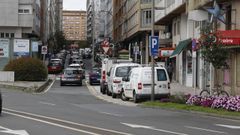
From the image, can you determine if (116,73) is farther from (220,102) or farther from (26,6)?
(26,6)

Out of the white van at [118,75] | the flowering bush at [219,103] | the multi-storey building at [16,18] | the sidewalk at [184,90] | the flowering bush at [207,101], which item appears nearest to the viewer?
the flowering bush at [219,103]

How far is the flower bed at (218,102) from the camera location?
71.2 ft

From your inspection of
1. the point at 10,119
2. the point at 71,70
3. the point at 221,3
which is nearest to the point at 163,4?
the point at 71,70

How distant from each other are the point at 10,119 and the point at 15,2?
60.3m

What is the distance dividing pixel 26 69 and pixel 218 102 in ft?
99.3

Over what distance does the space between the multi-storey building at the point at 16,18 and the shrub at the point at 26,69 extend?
83.5 ft

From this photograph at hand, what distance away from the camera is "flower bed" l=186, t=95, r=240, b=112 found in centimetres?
2171

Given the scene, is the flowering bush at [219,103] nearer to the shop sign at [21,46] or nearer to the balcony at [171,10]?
the balcony at [171,10]

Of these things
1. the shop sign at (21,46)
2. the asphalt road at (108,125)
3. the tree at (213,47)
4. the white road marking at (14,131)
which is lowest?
the asphalt road at (108,125)

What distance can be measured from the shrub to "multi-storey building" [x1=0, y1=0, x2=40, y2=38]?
25.4 m

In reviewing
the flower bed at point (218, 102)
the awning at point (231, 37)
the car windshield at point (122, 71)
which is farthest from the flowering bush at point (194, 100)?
the car windshield at point (122, 71)

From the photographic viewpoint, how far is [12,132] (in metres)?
14.1

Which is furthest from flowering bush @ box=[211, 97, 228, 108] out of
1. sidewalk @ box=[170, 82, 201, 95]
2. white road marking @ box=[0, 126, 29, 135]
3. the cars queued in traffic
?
white road marking @ box=[0, 126, 29, 135]

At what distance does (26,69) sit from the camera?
50281mm
